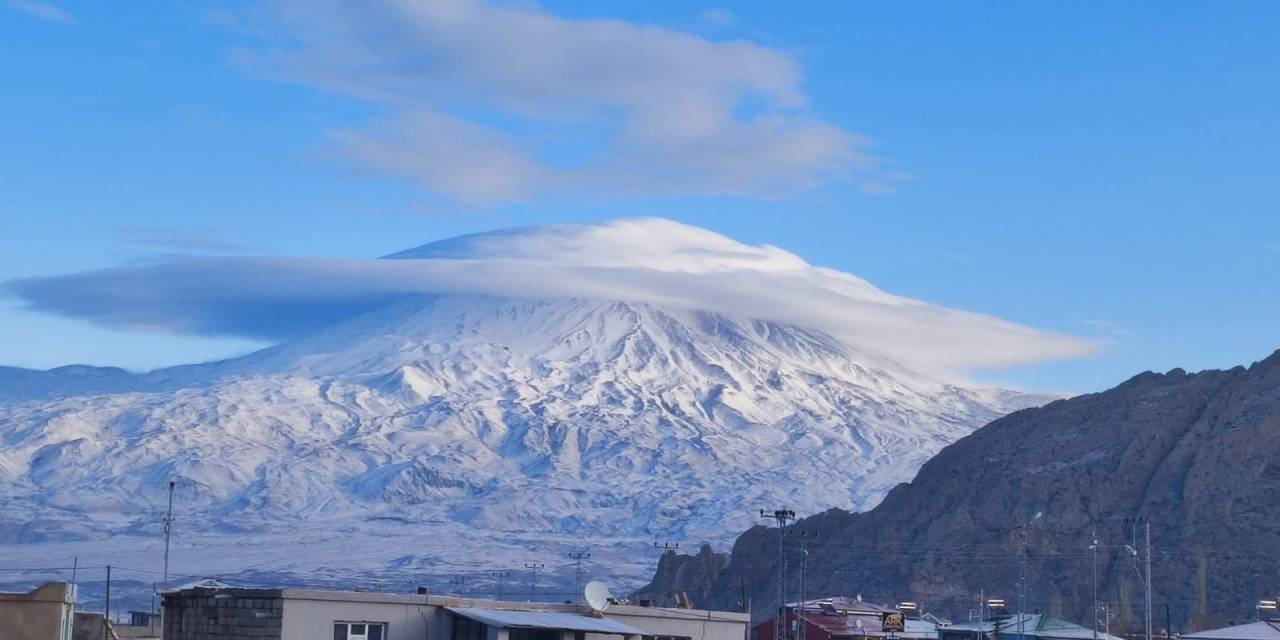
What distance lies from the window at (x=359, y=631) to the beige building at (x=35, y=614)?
1038 centimetres

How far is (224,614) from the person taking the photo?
40312 mm

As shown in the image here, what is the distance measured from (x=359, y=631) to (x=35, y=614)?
11.2m

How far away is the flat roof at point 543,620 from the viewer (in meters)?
40.3

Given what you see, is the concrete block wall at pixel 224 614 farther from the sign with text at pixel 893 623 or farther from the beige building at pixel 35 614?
the sign with text at pixel 893 623

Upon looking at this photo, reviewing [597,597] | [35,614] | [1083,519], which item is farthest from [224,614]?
[1083,519]

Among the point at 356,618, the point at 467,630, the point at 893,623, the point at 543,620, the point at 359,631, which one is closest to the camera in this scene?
the point at 356,618

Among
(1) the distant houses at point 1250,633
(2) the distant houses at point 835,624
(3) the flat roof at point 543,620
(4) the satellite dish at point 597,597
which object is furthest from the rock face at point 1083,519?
(3) the flat roof at point 543,620

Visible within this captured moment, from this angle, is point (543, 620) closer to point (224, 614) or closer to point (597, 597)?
point (597, 597)

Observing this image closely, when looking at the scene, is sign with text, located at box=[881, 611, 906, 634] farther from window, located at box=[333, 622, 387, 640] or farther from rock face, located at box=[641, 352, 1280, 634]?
window, located at box=[333, 622, 387, 640]

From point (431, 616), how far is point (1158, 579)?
92106 millimetres

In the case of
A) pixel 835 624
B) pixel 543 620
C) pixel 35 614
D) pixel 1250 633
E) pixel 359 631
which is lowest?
pixel 835 624

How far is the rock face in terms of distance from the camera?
411 ft

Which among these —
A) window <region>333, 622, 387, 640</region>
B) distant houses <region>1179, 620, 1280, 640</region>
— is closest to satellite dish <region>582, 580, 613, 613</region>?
window <region>333, 622, 387, 640</region>

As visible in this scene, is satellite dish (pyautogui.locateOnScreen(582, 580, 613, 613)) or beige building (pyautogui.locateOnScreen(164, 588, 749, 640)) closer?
beige building (pyautogui.locateOnScreen(164, 588, 749, 640))
